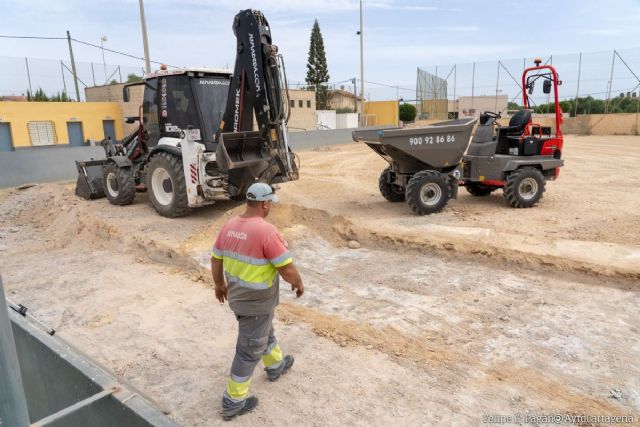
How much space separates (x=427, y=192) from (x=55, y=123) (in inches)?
765

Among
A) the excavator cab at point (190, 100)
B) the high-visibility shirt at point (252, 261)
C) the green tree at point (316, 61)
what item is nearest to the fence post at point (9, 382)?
the high-visibility shirt at point (252, 261)

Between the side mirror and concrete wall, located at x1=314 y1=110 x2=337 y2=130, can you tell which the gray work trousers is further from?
concrete wall, located at x1=314 y1=110 x2=337 y2=130

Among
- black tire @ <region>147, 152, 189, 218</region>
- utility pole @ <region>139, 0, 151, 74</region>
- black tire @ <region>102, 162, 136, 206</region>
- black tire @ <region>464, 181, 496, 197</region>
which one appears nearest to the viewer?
black tire @ <region>147, 152, 189, 218</region>

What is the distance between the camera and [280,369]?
12.5 feet

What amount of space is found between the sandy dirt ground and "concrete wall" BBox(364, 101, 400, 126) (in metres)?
34.3

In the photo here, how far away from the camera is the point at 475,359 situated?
4113mm

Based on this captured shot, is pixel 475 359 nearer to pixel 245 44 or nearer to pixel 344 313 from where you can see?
pixel 344 313

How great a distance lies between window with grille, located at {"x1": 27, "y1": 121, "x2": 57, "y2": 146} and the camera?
2109 centimetres

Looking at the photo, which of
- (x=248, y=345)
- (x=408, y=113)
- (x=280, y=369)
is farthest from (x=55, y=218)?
(x=408, y=113)

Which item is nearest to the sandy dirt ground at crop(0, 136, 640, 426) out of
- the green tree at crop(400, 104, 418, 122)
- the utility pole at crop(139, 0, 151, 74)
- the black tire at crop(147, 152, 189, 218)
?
the black tire at crop(147, 152, 189, 218)

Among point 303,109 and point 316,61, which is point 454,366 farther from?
point 316,61

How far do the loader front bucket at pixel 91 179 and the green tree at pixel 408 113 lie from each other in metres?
34.0

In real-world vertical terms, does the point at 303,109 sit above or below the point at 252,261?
above

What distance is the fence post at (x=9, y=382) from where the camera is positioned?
1.77 meters
